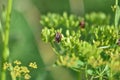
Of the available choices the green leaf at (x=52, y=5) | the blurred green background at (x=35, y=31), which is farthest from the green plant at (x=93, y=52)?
the green leaf at (x=52, y=5)

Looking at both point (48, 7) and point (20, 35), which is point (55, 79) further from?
point (48, 7)

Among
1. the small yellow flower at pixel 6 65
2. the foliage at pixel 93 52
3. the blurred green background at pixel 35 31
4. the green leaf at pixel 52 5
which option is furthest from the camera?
the green leaf at pixel 52 5

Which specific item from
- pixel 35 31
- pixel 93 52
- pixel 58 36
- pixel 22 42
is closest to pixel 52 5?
pixel 35 31

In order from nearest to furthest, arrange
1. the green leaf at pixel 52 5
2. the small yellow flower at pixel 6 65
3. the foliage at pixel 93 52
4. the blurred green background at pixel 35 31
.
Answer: the foliage at pixel 93 52, the small yellow flower at pixel 6 65, the blurred green background at pixel 35 31, the green leaf at pixel 52 5

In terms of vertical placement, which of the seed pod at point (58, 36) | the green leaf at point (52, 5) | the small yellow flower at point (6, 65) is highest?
the green leaf at point (52, 5)

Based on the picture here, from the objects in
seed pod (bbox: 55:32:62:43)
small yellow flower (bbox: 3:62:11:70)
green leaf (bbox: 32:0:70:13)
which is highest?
green leaf (bbox: 32:0:70:13)

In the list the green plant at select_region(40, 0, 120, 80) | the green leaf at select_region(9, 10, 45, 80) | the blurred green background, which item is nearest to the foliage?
the green plant at select_region(40, 0, 120, 80)

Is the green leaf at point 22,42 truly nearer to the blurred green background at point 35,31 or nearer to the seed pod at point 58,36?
the blurred green background at point 35,31

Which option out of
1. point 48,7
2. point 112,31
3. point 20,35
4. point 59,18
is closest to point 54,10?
point 48,7

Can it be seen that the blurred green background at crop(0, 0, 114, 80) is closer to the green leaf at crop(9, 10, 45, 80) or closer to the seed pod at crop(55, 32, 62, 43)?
the green leaf at crop(9, 10, 45, 80)
